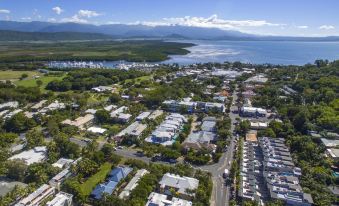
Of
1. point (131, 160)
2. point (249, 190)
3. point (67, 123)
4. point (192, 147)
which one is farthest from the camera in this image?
point (67, 123)

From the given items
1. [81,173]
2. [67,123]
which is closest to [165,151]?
[81,173]

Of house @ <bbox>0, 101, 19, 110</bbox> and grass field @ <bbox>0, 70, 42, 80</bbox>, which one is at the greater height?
grass field @ <bbox>0, 70, 42, 80</bbox>

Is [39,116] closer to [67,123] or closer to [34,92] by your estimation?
[67,123]

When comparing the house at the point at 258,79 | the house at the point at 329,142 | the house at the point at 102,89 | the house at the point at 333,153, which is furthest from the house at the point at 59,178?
the house at the point at 258,79

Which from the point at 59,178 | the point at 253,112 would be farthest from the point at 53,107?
the point at 253,112

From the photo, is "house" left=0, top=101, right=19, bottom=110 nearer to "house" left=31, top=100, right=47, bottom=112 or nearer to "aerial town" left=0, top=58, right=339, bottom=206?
"aerial town" left=0, top=58, right=339, bottom=206

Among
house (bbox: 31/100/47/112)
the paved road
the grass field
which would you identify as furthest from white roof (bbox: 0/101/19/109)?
the grass field

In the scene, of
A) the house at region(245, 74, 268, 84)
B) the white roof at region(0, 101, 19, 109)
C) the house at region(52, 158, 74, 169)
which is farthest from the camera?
the house at region(245, 74, 268, 84)
